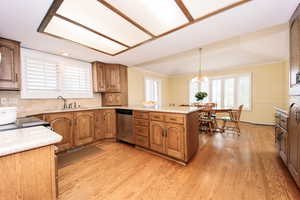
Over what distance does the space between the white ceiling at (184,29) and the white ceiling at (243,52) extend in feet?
3.13

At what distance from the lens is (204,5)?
1365 millimetres

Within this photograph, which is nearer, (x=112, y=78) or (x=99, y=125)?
(x=99, y=125)

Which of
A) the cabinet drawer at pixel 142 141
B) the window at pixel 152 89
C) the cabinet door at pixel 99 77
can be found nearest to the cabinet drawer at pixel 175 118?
the cabinet drawer at pixel 142 141

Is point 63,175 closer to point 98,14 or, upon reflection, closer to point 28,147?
point 28,147

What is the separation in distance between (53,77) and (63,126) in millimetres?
1193

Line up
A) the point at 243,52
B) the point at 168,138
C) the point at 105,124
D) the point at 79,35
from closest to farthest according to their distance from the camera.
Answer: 1. the point at 79,35
2. the point at 168,138
3. the point at 105,124
4. the point at 243,52

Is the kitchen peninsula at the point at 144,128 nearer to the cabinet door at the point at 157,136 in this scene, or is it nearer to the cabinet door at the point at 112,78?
the cabinet door at the point at 157,136

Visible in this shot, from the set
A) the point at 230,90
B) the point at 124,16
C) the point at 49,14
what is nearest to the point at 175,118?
the point at 124,16

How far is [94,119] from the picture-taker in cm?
290

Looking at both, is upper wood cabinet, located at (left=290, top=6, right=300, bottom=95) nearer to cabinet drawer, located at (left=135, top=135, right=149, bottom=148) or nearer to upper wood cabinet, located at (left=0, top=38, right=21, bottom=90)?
cabinet drawer, located at (left=135, top=135, right=149, bottom=148)

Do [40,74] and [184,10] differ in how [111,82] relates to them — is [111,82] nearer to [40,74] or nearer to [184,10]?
[40,74]

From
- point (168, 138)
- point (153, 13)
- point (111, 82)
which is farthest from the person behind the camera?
point (111, 82)

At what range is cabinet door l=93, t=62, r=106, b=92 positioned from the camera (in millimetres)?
3247

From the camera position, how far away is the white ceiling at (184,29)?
1.33 meters
